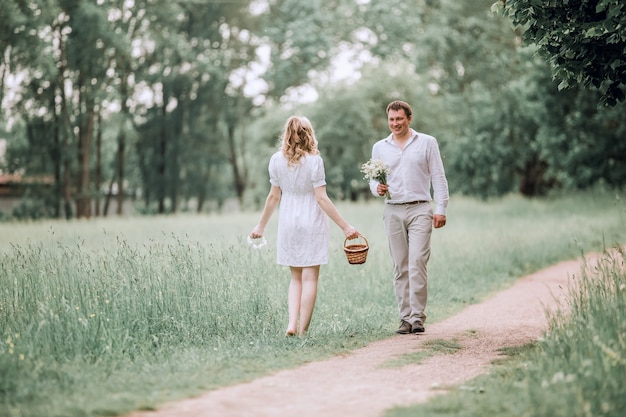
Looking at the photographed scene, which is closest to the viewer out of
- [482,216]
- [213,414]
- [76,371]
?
[213,414]

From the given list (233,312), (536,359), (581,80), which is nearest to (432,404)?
(536,359)

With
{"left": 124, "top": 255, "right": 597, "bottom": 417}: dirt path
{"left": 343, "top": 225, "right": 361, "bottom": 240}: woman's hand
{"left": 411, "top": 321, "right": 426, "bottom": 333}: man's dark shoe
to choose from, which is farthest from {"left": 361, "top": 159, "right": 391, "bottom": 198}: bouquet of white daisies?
{"left": 124, "top": 255, "right": 597, "bottom": 417}: dirt path

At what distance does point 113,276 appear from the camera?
8.33 m

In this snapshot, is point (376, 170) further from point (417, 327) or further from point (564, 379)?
point (564, 379)

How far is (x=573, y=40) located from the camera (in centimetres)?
762

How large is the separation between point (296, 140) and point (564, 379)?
3.71 m

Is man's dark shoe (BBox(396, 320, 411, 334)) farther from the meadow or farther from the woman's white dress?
the woman's white dress

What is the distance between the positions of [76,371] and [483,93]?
30.9 metres

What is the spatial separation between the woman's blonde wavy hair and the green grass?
2.81m

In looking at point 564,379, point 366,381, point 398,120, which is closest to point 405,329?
point 398,120

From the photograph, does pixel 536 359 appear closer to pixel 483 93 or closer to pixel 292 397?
pixel 292 397

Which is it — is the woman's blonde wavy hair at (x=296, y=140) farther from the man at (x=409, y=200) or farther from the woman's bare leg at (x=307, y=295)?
the woman's bare leg at (x=307, y=295)

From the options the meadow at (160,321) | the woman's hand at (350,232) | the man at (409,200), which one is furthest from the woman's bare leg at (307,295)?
the man at (409,200)

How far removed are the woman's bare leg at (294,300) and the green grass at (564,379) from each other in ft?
6.98
